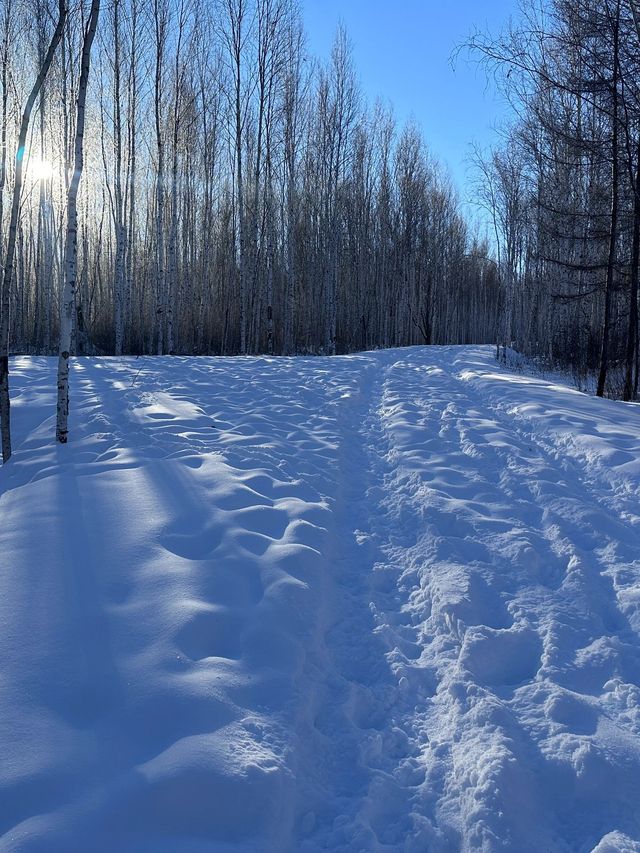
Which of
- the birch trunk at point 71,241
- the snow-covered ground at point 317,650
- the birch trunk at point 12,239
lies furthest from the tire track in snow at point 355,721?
the birch trunk at point 12,239

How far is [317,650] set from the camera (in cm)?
255

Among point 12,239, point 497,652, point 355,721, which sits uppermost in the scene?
point 12,239

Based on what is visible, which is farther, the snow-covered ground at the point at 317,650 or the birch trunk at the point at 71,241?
the birch trunk at the point at 71,241

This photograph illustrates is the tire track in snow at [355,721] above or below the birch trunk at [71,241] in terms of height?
below

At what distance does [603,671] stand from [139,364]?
10315 mm

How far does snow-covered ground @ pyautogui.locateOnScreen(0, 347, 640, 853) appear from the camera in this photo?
1.71m

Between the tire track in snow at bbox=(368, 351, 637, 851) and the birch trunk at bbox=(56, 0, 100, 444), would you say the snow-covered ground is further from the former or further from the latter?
the birch trunk at bbox=(56, 0, 100, 444)

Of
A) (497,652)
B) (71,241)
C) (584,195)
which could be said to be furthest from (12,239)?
(584,195)

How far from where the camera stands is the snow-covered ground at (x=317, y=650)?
1.71 m

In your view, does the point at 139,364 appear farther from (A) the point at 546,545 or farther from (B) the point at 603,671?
(B) the point at 603,671

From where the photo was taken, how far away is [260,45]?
17.9 metres

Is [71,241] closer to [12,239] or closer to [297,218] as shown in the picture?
[12,239]

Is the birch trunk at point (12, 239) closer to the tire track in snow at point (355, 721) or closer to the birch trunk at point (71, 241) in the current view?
the birch trunk at point (71, 241)

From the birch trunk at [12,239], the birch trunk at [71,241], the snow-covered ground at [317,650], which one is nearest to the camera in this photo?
the snow-covered ground at [317,650]
